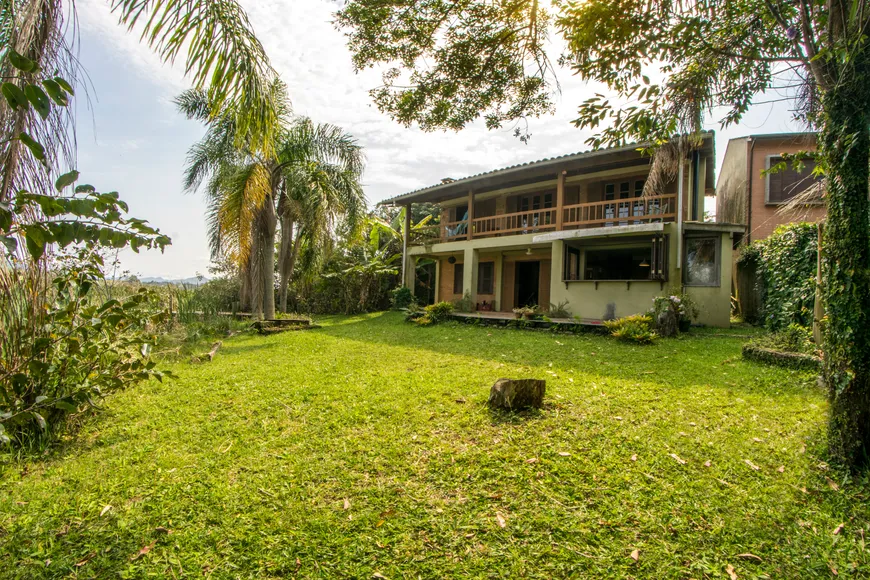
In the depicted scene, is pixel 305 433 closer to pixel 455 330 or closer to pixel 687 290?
pixel 455 330

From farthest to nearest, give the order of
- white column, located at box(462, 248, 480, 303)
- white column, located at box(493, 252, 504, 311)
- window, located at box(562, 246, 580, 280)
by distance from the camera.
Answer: white column, located at box(493, 252, 504, 311) → white column, located at box(462, 248, 480, 303) → window, located at box(562, 246, 580, 280)

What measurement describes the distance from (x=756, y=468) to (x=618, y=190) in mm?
13004

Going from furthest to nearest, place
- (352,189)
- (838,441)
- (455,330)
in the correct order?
(352,189) < (455,330) < (838,441)

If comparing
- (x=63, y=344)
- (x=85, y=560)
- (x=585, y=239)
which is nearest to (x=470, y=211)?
(x=585, y=239)

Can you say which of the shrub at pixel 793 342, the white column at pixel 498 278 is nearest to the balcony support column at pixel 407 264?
the white column at pixel 498 278

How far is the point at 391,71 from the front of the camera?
18.0 ft

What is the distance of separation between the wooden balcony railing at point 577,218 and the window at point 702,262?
107 centimetres

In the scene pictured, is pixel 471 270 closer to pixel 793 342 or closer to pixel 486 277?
pixel 486 277

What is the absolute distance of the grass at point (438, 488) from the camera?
7.70ft

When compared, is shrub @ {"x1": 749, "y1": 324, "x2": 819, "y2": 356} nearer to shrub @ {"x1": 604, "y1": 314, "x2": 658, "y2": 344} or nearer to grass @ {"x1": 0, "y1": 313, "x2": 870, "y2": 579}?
grass @ {"x1": 0, "y1": 313, "x2": 870, "y2": 579}

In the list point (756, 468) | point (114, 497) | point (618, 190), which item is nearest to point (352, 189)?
point (618, 190)

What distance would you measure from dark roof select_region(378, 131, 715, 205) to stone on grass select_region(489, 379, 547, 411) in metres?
7.95

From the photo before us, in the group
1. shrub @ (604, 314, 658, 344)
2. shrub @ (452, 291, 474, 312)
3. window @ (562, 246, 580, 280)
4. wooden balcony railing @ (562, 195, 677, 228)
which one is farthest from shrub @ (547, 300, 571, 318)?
shrub @ (452, 291, 474, 312)

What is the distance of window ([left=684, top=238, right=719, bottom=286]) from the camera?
11688 mm
